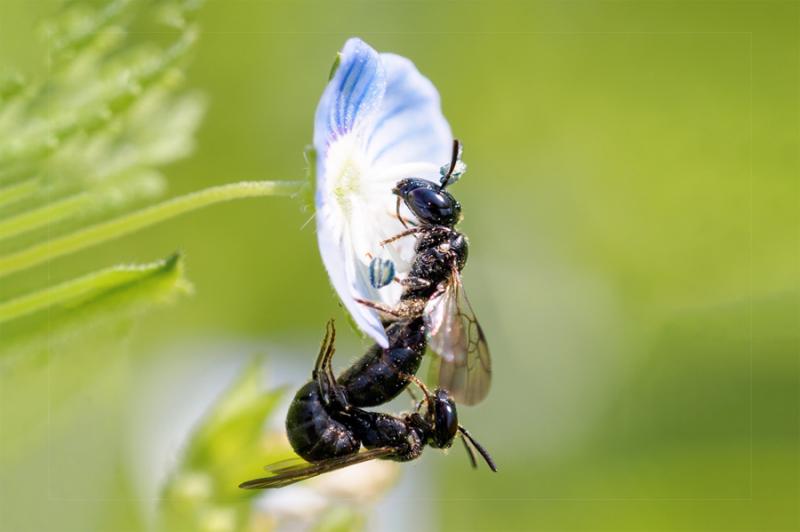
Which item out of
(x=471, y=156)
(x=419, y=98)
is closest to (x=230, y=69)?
(x=471, y=156)

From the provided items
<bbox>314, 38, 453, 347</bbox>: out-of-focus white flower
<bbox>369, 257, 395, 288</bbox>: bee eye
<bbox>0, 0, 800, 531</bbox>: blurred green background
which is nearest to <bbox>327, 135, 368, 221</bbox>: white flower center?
<bbox>314, 38, 453, 347</bbox>: out-of-focus white flower

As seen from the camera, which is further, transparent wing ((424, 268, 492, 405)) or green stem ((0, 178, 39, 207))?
transparent wing ((424, 268, 492, 405))

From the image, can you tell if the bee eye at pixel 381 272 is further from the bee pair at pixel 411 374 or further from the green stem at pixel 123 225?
the green stem at pixel 123 225

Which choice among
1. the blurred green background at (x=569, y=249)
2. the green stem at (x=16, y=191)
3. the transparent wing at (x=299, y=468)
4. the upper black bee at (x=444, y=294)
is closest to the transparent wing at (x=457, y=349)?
the upper black bee at (x=444, y=294)

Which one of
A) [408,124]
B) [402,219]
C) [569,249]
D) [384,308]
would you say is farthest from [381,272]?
[569,249]

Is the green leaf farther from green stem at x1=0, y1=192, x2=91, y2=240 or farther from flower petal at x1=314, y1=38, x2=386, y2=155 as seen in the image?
flower petal at x1=314, y1=38, x2=386, y2=155

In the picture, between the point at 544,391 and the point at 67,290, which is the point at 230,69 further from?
the point at 67,290
